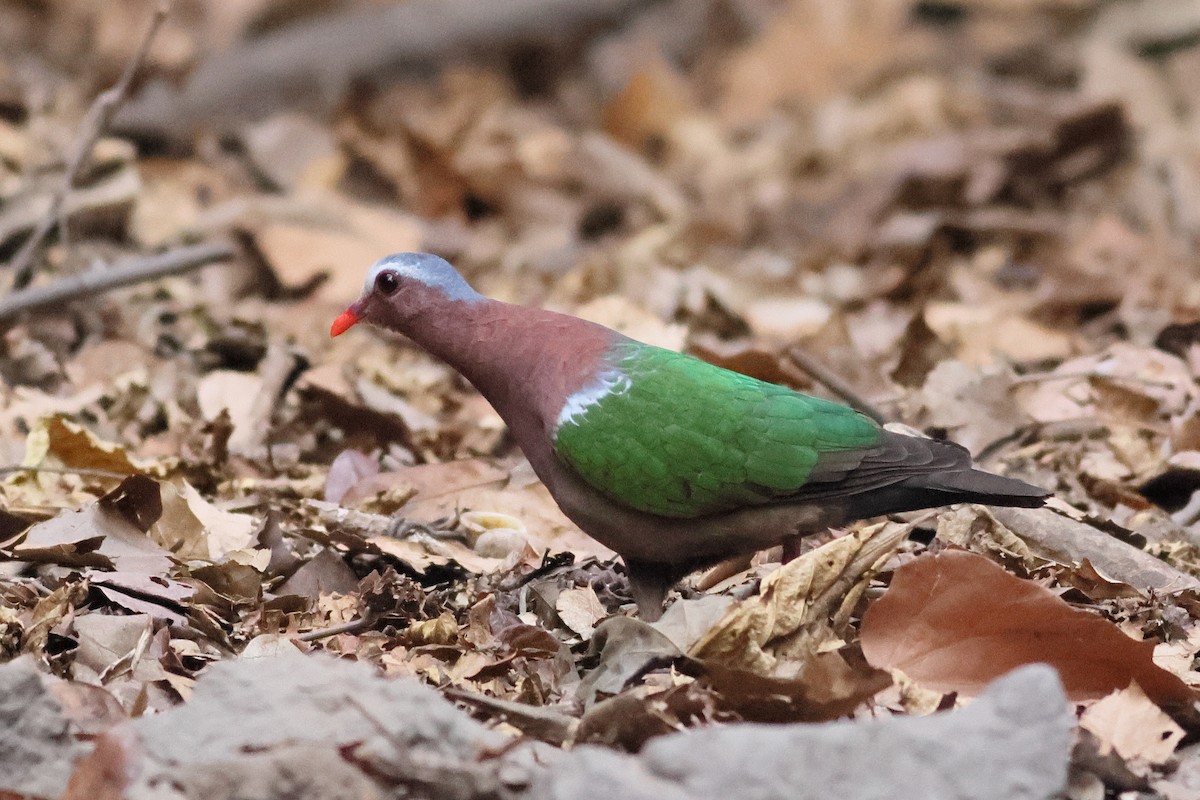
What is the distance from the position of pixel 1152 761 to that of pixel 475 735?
155 cm

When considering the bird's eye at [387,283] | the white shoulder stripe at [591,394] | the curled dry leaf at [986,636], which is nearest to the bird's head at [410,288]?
the bird's eye at [387,283]

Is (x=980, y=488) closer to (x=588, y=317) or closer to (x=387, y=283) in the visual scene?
(x=387, y=283)

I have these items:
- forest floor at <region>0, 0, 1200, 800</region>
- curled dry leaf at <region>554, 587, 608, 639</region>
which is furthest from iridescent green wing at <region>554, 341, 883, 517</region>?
curled dry leaf at <region>554, 587, 608, 639</region>

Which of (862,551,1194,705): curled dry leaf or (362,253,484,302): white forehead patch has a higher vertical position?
(362,253,484,302): white forehead patch

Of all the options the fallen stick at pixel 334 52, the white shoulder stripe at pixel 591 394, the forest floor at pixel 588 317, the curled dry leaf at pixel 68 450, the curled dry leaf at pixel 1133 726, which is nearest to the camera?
the forest floor at pixel 588 317

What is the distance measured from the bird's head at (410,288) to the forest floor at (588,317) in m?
0.66

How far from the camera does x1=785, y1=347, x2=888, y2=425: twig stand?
5.57 meters

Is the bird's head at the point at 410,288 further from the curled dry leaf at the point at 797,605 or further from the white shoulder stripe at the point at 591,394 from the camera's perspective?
the curled dry leaf at the point at 797,605

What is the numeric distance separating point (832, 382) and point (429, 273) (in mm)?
1871

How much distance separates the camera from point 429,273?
445 centimetres

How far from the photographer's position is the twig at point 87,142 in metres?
5.98

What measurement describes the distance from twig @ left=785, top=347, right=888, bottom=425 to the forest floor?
1.3 inches

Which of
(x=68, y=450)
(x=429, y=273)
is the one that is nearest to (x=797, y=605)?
(x=429, y=273)

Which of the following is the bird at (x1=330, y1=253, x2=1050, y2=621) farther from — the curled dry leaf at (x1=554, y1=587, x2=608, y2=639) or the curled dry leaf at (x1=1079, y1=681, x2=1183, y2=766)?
the curled dry leaf at (x1=1079, y1=681, x2=1183, y2=766)
